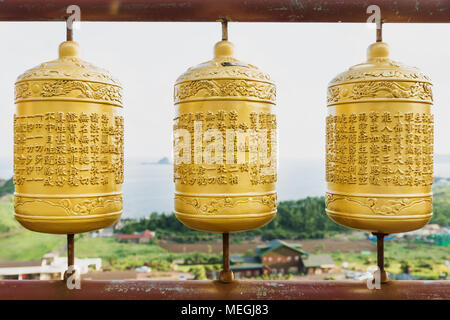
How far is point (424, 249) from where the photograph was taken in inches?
124

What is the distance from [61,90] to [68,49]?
0.69 ft

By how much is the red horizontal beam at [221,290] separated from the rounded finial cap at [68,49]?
994 millimetres

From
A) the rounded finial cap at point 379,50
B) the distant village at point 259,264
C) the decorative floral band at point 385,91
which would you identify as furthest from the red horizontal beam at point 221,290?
the rounded finial cap at point 379,50

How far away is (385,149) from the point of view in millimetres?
1308

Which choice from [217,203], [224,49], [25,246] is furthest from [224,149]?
[25,246]

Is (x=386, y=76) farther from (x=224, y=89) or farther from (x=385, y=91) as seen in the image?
(x=224, y=89)

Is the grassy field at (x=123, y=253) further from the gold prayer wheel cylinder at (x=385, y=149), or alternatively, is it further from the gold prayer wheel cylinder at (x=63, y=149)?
the gold prayer wheel cylinder at (x=385, y=149)

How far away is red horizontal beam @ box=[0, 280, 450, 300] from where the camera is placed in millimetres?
1504

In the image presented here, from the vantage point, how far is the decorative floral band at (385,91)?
1324 mm

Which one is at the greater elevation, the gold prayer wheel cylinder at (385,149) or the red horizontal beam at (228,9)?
the red horizontal beam at (228,9)

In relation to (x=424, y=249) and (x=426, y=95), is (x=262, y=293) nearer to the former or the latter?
(x=426, y=95)

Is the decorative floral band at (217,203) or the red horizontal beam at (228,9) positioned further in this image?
the red horizontal beam at (228,9)

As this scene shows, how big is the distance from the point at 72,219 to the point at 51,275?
3.74ft
